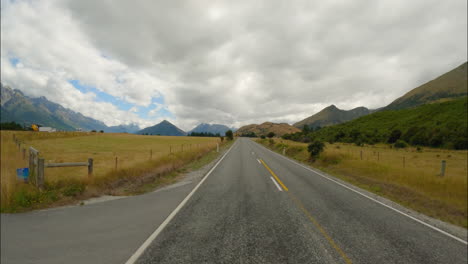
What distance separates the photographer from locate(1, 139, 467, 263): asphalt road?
12.0 feet

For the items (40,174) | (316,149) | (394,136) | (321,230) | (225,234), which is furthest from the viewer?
(394,136)

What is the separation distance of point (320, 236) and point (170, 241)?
356 centimetres

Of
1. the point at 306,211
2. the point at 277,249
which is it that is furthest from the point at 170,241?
Result: the point at 306,211

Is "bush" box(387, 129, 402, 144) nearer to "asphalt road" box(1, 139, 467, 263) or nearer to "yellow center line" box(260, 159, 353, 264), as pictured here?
"asphalt road" box(1, 139, 467, 263)

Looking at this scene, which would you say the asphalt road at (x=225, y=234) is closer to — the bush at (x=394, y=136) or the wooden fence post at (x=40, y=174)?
the wooden fence post at (x=40, y=174)

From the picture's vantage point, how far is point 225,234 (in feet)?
14.2

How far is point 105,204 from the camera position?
6.21 metres

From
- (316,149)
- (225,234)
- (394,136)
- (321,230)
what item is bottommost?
(321,230)

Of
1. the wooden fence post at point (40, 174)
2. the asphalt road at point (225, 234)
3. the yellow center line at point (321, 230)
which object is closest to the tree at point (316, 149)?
the asphalt road at point (225, 234)

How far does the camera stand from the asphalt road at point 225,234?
144 inches

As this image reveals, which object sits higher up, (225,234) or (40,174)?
(40,174)

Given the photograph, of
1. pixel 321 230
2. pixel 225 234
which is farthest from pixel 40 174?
pixel 321 230

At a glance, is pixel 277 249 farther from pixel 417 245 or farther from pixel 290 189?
Answer: pixel 290 189

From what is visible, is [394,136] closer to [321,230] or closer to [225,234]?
[321,230]
